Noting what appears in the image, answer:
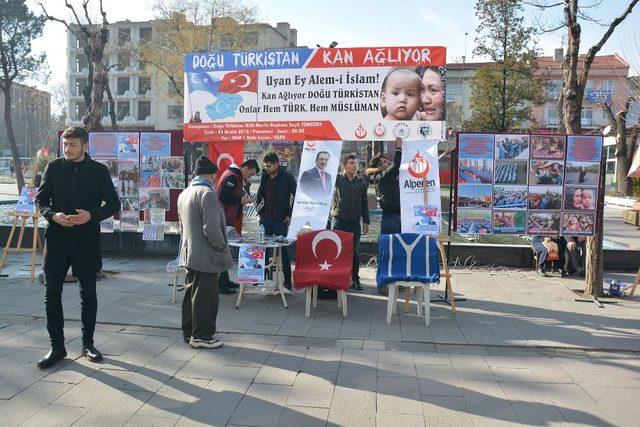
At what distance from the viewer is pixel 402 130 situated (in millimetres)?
7176

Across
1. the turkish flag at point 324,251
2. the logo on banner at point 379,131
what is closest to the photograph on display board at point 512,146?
the logo on banner at point 379,131

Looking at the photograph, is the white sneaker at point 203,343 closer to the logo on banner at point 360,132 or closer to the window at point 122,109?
the logo on banner at point 360,132

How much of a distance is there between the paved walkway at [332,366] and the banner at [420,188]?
1056 mm

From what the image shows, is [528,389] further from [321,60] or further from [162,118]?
[162,118]

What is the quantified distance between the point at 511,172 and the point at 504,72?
2423cm

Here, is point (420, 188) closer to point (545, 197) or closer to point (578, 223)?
point (545, 197)

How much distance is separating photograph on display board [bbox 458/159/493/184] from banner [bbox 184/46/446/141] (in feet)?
1.63

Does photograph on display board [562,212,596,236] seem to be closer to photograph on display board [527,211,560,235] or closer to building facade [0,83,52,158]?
photograph on display board [527,211,560,235]

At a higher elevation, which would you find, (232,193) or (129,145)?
(129,145)

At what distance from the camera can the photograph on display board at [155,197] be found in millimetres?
8625

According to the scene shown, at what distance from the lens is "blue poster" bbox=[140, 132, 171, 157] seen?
337 inches

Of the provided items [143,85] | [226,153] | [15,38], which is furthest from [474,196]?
[143,85]

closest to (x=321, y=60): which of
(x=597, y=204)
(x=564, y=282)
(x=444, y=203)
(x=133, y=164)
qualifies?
(x=133, y=164)

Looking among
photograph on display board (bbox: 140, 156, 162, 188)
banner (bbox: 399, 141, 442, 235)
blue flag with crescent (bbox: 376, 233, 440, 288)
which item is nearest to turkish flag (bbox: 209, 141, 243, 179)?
photograph on display board (bbox: 140, 156, 162, 188)
